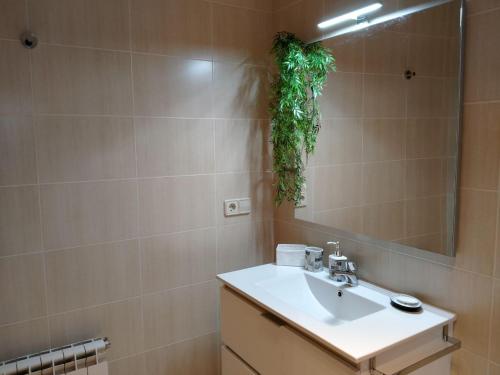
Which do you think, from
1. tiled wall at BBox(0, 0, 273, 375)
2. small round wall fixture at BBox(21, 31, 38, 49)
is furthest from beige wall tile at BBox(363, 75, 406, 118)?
small round wall fixture at BBox(21, 31, 38, 49)

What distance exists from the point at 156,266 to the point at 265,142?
89cm

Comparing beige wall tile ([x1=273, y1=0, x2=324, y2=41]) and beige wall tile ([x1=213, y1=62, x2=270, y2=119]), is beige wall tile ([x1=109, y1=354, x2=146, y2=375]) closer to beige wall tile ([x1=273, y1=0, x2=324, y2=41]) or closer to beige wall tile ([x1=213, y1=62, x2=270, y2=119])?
beige wall tile ([x1=213, y1=62, x2=270, y2=119])

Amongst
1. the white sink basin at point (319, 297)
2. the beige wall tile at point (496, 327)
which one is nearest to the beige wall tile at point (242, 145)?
the white sink basin at point (319, 297)

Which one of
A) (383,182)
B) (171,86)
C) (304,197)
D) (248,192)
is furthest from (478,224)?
(171,86)

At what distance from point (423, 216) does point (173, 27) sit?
1.40 m

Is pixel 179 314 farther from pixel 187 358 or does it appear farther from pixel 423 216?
pixel 423 216

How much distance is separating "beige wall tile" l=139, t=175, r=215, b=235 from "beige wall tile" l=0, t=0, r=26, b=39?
0.78m

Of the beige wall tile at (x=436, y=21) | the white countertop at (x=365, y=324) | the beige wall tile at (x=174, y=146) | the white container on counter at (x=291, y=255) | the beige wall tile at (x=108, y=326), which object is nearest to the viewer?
the white countertop at (x=365, y=324)

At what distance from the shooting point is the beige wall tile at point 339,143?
173 cm

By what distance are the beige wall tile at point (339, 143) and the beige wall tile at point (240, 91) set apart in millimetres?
423

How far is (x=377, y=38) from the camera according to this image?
5.22 ft

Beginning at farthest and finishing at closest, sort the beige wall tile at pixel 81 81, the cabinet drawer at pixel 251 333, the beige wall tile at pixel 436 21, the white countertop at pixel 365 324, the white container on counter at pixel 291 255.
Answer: the white container on counter at pixel 291 255
the beige wall tile at pixel 81 81
the cabinet drawer at pixel 251 333
the beige wall tile at pixel 436 21
the white countertop at pixel 365 324

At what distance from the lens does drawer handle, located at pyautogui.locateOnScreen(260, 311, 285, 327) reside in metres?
1.48

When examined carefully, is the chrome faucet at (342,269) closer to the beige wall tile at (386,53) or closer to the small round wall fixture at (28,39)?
the beige wall tile at (386,53)
